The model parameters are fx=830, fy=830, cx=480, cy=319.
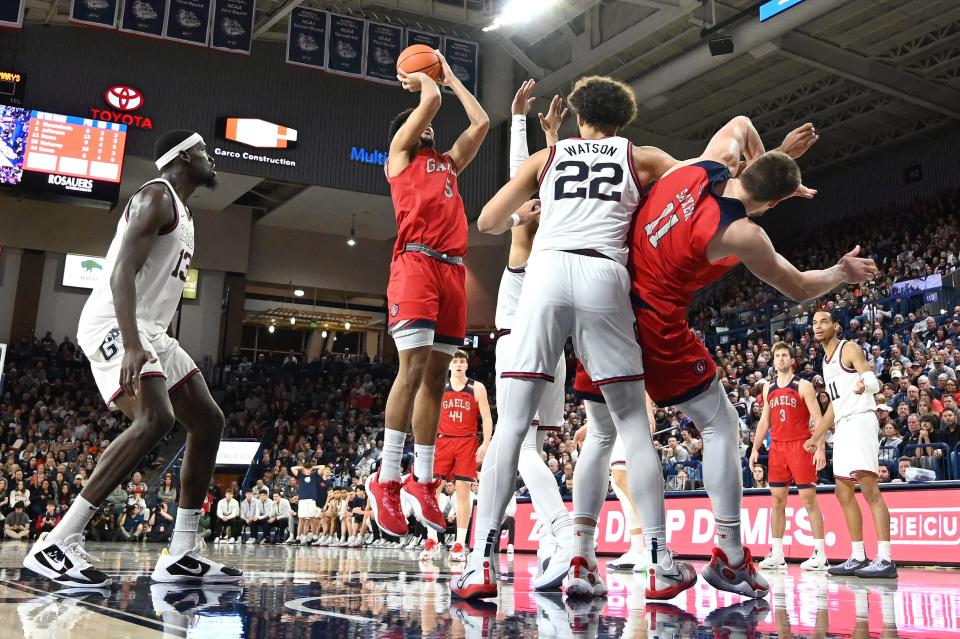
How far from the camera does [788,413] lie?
25.5ft

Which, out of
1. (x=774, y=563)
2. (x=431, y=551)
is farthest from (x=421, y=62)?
(x=431, y=551)

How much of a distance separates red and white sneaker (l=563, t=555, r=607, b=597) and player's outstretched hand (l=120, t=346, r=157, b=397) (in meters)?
1.92

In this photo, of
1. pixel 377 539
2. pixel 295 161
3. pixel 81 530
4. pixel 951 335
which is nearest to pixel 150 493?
pixel 377 539

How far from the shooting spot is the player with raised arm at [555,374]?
3908mm

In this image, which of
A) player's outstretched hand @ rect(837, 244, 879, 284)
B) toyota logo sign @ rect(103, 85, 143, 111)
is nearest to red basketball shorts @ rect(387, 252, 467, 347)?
player's outstretched hand @ rect(837, 244, 879, 284)

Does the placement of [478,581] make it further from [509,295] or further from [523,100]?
[523,100]

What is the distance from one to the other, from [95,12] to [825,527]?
1297 centimetres

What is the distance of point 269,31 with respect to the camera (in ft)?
64.7

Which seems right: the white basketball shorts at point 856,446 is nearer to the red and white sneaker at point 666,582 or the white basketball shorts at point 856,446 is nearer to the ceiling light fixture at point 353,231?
the red and white sneaker at point 666,582

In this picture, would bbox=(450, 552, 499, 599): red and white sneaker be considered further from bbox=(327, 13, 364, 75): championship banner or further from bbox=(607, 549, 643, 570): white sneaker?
bbox=(327, 13, 364, 75): championship banner

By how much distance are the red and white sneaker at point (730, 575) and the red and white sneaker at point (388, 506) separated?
1.45m

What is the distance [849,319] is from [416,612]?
15.9m

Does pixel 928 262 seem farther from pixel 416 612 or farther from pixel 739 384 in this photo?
pixel 416 612

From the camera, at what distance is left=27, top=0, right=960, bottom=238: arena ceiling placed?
53.8 ft
